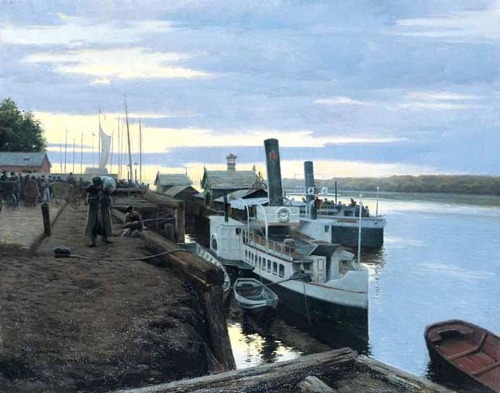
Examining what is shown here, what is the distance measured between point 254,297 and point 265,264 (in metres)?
5.23

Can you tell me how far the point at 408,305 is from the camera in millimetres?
32125

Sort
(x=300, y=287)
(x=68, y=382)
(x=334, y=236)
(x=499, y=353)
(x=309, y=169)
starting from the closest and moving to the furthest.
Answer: (x=68, y=382)
(x=499, y=353)
(x=300, y=287)
(x=309, y=169)
(x=334, y=236)

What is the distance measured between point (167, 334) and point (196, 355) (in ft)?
1.76

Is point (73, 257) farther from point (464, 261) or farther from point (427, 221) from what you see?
point (427, 221)

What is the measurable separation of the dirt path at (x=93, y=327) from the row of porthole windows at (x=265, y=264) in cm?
1890

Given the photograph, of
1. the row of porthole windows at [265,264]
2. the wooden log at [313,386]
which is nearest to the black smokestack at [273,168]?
the row of porthole windows at [265,264]

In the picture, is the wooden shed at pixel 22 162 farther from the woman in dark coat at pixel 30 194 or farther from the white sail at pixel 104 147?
the woman in dark coat at pixel 30 194

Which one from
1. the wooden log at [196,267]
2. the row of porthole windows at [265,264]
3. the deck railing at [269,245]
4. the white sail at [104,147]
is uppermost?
Result: the white sail at [104,147]

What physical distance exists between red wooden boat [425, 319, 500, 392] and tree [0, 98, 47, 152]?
71.8m

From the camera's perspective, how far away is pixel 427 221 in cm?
9300

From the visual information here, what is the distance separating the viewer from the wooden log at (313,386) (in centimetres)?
455

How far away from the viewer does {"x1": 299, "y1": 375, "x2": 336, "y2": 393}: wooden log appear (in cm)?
455

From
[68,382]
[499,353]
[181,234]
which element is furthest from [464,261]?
[68,382]

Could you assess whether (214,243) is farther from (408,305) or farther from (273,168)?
(408,305)
